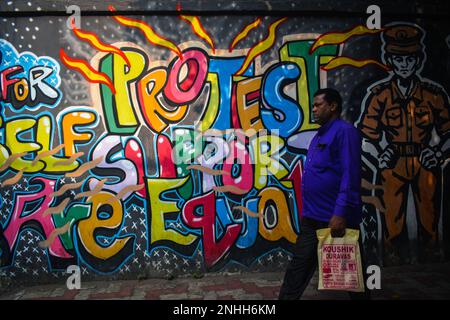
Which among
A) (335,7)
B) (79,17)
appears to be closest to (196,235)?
(79,17)

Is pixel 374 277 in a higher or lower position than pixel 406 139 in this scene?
lower

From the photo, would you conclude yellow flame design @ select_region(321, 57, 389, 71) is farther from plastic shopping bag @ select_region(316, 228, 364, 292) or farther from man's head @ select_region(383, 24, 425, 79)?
plastic shopping bag @ select_region(316, 228, 364, 292)

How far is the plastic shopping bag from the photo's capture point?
2.95 m

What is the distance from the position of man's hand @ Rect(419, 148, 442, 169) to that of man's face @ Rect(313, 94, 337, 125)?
7.80 feet

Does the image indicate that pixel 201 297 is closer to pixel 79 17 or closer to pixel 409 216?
pixel 409 216

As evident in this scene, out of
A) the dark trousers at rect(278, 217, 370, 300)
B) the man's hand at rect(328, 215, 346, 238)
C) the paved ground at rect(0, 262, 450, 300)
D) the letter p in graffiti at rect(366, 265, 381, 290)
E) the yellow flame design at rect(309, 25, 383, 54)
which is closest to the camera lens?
the man's hand at rect(328, 215, 346, 238)

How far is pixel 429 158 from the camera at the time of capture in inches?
193

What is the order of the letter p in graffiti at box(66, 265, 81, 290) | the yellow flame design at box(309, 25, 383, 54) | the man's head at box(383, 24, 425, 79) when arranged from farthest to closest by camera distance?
the man's head at box(383, 24, 425, 79) < the yellow flame design at box(309, 25, 383, 54) < the letter p in graffiti at box(66, 265, 81, 290)

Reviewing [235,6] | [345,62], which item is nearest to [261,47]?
[235,6]

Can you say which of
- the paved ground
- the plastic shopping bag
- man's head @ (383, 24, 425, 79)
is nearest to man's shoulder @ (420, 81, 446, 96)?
man's head @ (383, 24, 425, 79)

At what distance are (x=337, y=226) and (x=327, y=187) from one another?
1.09ft

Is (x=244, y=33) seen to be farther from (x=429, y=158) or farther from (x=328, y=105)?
(x=429, y=158)

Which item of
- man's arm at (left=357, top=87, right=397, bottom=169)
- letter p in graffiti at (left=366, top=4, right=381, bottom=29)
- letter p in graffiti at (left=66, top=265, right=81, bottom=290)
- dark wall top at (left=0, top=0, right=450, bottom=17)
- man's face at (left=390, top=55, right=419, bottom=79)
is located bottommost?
letter p in graffiti at (left=66, top=265, right=81, bottom=290)

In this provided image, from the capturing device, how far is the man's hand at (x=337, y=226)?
115 inches
